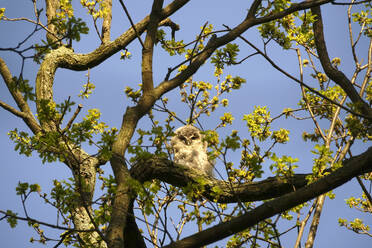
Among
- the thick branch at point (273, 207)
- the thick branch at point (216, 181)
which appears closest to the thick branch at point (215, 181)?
the thick branch at point (216, 181)

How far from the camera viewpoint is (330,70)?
15.5 ft

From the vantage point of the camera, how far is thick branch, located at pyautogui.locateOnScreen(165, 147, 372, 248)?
2986 millimetres

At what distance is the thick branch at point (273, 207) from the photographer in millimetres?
2986

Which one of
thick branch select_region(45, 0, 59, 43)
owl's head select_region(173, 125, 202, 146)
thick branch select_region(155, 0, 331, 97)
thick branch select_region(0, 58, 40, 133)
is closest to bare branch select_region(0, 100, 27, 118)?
thick branch select_region(0, 58, 40, 133)

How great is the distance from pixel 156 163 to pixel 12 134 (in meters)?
2.52

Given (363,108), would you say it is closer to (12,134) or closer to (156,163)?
(156,163)

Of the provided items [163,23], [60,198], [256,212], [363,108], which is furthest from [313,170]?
[163,23]

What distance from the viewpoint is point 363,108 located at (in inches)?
147

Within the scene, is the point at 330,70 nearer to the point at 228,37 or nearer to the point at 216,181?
the point at 228,37

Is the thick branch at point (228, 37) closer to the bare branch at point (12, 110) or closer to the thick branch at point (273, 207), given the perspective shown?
the thick branch at point (273, 207)

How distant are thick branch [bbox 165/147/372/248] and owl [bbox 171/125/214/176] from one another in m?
4.57

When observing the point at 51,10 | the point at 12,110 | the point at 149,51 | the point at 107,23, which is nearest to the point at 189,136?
the point at 107,23

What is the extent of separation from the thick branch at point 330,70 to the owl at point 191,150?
329 cm

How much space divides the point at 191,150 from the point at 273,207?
A: 196 inches
